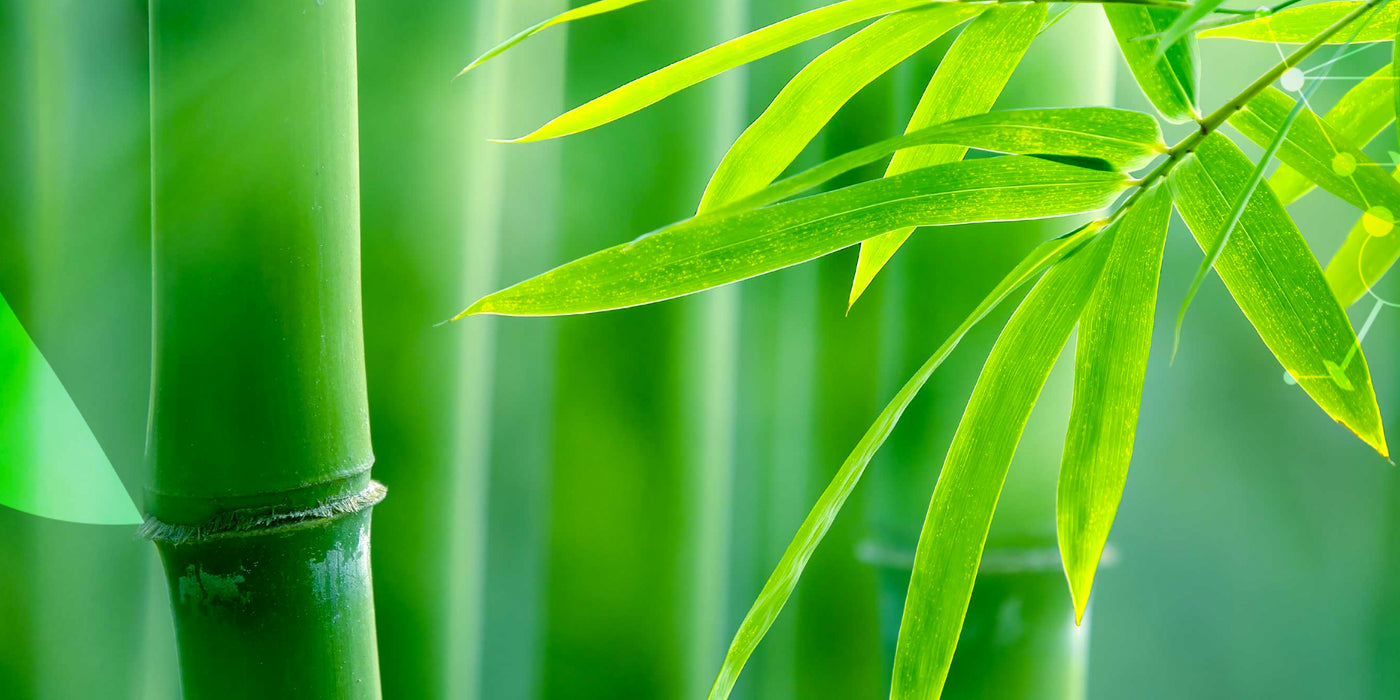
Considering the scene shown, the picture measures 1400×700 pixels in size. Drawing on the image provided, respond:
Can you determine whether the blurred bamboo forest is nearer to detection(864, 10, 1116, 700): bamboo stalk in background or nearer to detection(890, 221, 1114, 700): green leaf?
detection(864, 10, 1116, 700): bamboo stalk in background

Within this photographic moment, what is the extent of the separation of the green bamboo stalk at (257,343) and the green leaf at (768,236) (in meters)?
0.14

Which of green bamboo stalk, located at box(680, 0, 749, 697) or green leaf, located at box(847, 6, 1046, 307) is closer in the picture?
green leaf, located at box(847, 6, 1046, 307)

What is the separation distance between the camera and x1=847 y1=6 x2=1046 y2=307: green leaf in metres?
0.33

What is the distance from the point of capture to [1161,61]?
29 centimetres

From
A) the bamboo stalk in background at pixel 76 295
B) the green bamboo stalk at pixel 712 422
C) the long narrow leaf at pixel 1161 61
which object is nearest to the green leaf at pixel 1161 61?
the long narrow leaf at pixel 1161 61

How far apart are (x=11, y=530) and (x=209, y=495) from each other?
47 cm

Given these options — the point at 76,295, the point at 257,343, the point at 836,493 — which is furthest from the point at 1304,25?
the point at 76,295

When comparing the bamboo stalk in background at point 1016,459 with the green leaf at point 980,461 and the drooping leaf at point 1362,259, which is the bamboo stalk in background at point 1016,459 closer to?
the drooping leaf at point 1362,259

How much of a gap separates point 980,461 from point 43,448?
72cm

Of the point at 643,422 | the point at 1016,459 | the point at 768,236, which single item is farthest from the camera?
the point at 643,422

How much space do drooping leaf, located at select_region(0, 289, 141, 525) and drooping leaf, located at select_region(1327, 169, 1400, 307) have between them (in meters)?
0.83

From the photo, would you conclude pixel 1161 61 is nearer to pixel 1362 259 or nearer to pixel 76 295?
pixel 1362 259

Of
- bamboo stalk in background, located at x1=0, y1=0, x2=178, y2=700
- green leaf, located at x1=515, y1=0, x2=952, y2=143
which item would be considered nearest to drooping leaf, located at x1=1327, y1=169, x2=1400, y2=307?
green leaf, located at x1=515, y1=0, x2=952, y2=143

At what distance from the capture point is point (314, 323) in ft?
1.24
